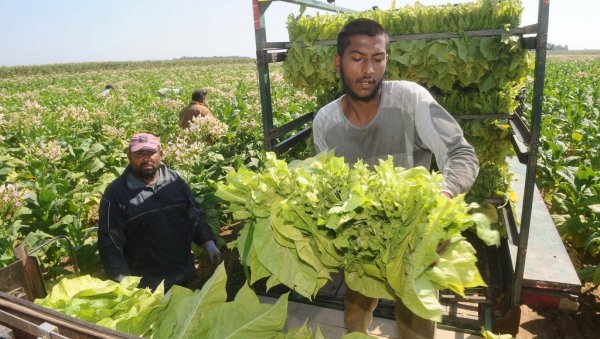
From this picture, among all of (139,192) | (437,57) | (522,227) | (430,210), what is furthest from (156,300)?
(437,57)

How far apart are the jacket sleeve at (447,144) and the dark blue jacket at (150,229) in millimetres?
2457

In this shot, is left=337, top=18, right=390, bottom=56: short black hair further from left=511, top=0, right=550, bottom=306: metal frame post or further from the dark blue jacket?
the dark blue jacket

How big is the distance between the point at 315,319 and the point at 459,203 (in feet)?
7.14

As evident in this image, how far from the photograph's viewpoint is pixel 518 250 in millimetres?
3250

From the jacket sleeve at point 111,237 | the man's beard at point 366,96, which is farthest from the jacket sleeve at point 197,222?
the man's beard at point 366,96

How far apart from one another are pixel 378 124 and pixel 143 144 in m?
2.21

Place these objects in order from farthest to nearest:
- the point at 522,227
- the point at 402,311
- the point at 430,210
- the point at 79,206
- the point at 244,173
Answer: the point at 79,206, the point at 522,227, the point at 402,311, the point at 244,173, the point at 430,210

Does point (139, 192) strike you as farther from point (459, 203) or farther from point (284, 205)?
point (459, 203)

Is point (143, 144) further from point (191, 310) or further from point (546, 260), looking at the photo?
point (546, 260)

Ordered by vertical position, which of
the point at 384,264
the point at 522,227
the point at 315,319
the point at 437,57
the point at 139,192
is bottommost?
the point at 315,319

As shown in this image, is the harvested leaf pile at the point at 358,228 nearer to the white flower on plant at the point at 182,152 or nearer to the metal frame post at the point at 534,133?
the metal frame post at the point at 534,133

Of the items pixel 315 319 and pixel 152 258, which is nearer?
pixel 315 319

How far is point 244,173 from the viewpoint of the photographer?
168 cm

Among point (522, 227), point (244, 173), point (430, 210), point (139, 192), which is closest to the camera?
point (430, 210)
